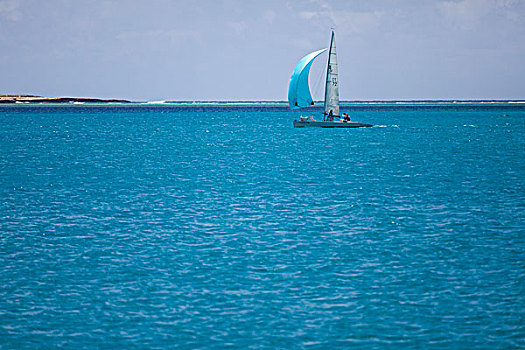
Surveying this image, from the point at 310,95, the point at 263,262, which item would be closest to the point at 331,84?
the point at 310,95

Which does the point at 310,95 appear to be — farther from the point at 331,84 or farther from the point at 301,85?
the point at 331,84

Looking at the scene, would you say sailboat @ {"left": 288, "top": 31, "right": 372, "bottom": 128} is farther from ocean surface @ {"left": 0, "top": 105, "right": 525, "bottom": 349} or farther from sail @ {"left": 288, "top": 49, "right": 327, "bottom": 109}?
ocean surface @ {"left": 0, "top": 105, "right": 525, "bottom": 349}

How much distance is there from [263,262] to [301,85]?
84.0 m

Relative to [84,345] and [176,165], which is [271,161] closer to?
[176,165]

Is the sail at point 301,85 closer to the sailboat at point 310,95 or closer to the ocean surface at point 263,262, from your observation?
the sailboat at point 310,95

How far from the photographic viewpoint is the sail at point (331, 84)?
4016 inches

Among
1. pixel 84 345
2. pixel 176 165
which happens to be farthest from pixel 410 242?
pixel 176 165

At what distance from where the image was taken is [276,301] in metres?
20.0

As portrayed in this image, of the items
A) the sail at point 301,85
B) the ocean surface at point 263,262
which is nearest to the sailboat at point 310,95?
the sail at point 301,85

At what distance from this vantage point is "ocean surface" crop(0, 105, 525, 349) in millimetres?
17703

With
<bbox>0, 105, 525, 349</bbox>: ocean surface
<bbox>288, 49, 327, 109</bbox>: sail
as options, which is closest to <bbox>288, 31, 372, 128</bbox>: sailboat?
<bbox>288, 49, 327, 109</bbox>: sail

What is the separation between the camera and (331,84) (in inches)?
4072

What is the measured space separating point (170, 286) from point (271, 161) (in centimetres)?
4630

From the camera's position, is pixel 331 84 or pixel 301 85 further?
pixel 301 85
